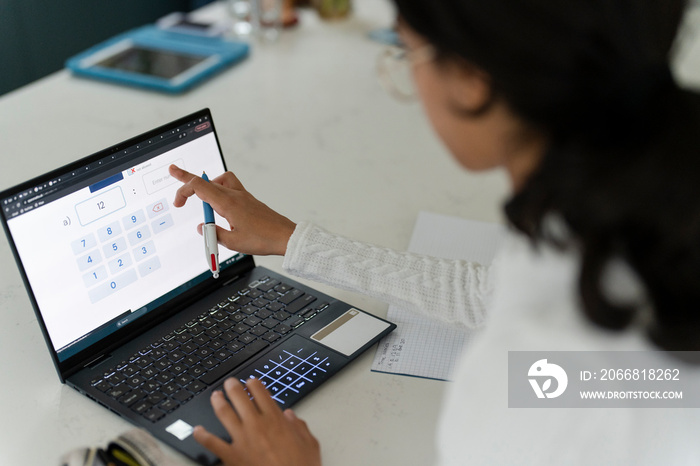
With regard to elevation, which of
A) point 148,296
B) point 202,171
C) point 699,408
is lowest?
point 699,408

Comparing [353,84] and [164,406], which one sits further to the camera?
[353,84]

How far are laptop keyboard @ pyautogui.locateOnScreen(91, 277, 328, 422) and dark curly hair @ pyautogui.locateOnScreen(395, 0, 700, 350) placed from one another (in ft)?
1.31

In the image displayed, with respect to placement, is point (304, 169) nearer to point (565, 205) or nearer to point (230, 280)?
point (230, 280)

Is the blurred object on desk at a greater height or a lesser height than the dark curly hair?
lesser

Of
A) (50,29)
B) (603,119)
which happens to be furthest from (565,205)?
(50,29)

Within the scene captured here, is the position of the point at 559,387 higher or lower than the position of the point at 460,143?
lower

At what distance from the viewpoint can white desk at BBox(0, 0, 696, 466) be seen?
2.66ft

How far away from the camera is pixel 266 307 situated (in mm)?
970

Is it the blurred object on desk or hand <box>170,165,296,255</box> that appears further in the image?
the blurred object on desk

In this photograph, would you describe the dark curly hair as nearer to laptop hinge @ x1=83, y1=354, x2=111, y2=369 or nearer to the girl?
the girl

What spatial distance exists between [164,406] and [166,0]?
253 cm

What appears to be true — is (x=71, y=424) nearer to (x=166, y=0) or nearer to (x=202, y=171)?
(x=202, y=171)

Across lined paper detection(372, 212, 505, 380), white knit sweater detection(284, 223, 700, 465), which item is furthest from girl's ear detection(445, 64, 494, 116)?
lined paper detection(372, 212, 505, 380)

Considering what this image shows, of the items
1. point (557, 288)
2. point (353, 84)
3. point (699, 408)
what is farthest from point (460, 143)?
point (353, 84)
